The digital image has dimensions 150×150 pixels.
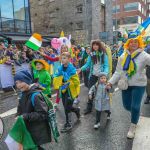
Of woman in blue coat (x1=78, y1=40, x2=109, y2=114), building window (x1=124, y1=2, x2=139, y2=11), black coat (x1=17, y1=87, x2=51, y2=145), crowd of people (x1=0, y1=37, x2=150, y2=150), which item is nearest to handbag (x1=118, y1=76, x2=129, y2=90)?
crowd of people (x1=0, y1=37, x2=150, y2=150)

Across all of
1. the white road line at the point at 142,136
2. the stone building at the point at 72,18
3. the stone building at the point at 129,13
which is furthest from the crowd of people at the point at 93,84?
the stone building at the point at 129,13

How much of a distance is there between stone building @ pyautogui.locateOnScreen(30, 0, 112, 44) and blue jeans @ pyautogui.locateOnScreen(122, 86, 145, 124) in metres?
28.6

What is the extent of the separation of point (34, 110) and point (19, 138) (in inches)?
15.0

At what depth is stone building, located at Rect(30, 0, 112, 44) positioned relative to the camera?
33.9 m

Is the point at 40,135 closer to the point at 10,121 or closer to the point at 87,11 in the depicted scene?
the point at 10,121

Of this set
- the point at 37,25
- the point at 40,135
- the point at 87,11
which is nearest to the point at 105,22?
the point at 87,11

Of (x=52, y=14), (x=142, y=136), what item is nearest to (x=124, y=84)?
(x=142, y=136)

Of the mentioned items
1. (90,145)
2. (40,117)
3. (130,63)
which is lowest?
(90,145)

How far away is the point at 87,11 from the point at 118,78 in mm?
29900

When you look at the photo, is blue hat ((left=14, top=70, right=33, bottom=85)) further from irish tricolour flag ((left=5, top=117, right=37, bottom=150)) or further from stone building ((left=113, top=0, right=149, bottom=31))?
stone building ((left=113, top=0, right=149, bottom=31))

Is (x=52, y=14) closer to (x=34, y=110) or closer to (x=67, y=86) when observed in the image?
(x=67, y=86)

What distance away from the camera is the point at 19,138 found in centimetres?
338

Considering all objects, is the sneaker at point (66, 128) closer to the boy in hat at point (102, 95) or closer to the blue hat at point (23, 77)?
the boy in hat at point (102, 95)

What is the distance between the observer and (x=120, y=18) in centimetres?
6950
